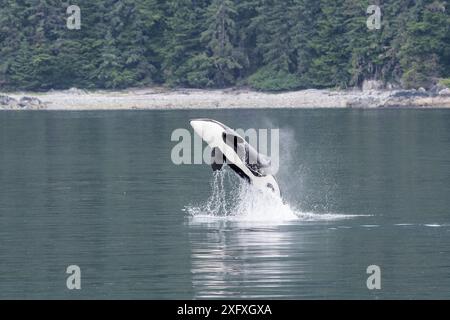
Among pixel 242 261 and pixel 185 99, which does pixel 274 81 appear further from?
pixel 242 261

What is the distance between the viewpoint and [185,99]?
159125 millimetres

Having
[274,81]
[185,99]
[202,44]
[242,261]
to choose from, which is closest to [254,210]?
[242,261]

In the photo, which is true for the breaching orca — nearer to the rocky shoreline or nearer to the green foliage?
the rocky shoreline

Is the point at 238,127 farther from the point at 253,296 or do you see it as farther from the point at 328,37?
the point at 253,296

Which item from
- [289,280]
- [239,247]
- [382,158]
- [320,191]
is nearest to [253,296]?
[289,280]

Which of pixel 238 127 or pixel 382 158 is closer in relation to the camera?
pixel 382 158

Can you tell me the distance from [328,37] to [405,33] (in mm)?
9395

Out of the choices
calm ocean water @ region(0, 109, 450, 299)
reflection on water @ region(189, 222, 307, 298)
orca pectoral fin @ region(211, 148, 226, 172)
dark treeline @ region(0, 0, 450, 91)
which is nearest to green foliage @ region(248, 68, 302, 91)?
dark treeline @ region(0, 0, 450, 91)

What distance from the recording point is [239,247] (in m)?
46.8

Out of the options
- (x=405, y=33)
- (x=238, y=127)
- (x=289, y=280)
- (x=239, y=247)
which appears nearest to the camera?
(x=289, y=280)

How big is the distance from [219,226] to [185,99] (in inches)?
4235

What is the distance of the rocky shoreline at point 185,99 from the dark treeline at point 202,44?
1215 mm

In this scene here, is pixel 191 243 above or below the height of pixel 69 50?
below
